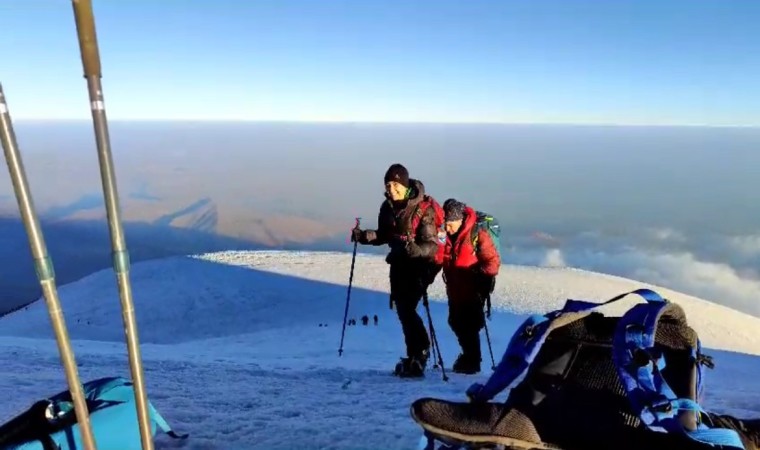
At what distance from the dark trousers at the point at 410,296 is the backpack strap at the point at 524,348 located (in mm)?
4288

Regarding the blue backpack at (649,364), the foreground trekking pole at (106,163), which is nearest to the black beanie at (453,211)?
the blue backpack at (649,364)

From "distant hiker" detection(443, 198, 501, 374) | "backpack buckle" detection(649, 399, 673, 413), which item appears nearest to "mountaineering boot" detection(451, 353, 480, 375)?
"distant hiker" detection(443, 198, 501, 374)

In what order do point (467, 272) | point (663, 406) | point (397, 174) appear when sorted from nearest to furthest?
point (663, 406), point (397, 174), point (467, 272)

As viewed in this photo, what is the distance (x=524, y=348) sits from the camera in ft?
9.71

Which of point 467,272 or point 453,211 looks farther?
point 467,272

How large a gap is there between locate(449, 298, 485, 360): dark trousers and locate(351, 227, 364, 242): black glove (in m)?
1.49

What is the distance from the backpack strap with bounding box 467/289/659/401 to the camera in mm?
2928

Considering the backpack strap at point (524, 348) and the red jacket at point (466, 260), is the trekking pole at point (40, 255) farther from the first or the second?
the red jacket at point (466, 260)

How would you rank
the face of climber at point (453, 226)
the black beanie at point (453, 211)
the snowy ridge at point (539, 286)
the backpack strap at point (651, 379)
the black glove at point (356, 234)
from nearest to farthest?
the backpack strap at point (651, 379)
the black beanie at point (453, 211)
the face of climber at point (453, 226)
the black glove at point (356, 234)
the snowy ridge at point (539, 286)

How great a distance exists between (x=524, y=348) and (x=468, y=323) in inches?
198

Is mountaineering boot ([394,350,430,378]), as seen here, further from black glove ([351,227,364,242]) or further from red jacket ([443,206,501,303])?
black glove ([351,227,364,242])

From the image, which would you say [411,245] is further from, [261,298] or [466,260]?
[261,298]

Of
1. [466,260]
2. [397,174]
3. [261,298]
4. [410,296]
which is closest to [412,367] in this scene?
[410,296]

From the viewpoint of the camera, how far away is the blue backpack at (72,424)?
3.08m
